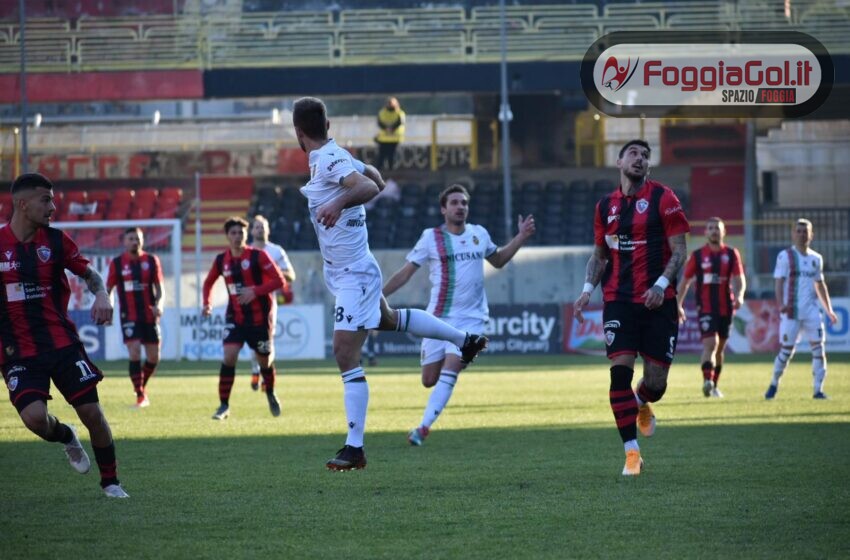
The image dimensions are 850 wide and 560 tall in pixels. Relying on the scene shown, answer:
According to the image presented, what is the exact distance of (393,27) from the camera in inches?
1603

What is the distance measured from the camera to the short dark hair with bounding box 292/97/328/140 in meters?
8.78

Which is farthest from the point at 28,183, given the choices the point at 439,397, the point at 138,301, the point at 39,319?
the point at 138,301

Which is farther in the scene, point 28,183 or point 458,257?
point 458,257

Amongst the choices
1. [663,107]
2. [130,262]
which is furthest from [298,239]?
[130,262]

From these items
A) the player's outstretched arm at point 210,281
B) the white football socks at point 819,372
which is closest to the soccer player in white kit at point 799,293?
the white football socks at point 819,372

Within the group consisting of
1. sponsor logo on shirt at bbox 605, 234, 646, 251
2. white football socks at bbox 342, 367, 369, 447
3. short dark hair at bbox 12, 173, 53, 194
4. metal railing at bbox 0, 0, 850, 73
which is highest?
metal railing at bbox 0, 0, 850, 73

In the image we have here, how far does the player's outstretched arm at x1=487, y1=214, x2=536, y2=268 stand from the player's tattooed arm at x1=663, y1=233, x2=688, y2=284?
1480 mm

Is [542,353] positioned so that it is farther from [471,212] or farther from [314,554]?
[314,554]

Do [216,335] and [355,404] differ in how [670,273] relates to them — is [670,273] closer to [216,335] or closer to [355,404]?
[355,404]

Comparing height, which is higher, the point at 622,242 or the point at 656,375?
the point at 622,242

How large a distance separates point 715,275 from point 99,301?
39.1 ft

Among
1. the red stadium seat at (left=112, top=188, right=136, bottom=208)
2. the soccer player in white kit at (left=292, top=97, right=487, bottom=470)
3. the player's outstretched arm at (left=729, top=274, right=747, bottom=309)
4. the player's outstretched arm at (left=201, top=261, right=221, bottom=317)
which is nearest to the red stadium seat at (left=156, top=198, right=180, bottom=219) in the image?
the red stadium seat at (left=112, top=188, right=136, bottom=208)

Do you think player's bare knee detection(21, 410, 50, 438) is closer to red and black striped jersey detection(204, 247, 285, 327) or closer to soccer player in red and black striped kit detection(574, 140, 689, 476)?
→ soccer player in red and black striped kit detection(574, 140, 689, 476)

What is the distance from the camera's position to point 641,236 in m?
9.45
